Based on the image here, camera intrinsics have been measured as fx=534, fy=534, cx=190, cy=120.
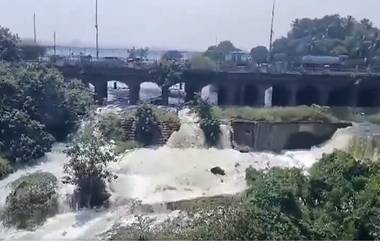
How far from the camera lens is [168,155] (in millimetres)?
31922

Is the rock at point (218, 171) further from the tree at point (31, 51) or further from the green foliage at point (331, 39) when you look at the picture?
the green foliage at point (331, 39)

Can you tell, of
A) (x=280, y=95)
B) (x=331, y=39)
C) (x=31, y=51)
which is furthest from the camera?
(x=331, y=39)

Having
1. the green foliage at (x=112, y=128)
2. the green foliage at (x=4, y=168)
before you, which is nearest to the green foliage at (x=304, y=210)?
the green foliage at (x=4, y=168)

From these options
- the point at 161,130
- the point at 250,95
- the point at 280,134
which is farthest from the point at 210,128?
the point at 250,95

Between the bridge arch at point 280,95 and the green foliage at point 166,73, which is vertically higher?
the green foliage at point 166,73

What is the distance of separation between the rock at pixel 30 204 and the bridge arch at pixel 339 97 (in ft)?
129

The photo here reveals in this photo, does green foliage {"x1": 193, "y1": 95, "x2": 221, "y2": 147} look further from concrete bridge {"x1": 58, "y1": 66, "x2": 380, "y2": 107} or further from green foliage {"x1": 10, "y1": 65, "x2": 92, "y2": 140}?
concrete bridge {"x1": 58, "y1": 66, "x2": 380, "y2": 107}

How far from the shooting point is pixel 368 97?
2334 inches

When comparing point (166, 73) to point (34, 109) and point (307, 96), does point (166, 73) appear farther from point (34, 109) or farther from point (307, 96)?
point (34, 109)

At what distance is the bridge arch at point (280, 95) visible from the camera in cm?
5597

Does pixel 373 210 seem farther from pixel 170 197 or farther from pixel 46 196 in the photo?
pixel 46 196

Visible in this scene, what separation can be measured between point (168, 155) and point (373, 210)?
14734 millimetres

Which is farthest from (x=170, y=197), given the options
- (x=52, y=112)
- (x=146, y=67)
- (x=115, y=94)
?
(x=115, y=94)

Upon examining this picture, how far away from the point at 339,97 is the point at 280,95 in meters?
6.81
